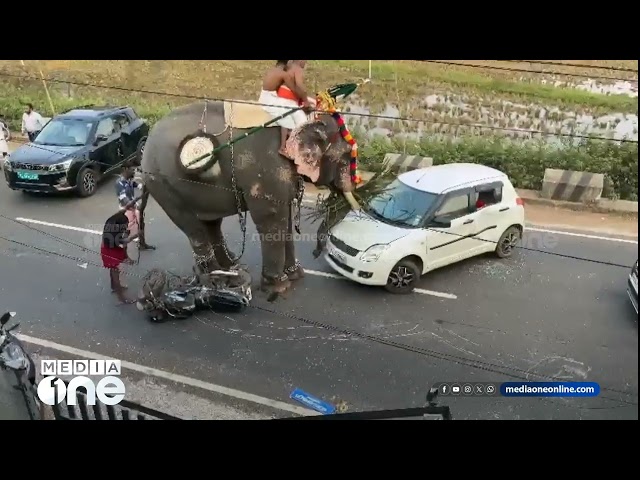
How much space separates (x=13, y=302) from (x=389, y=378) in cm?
327

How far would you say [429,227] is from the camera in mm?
4820

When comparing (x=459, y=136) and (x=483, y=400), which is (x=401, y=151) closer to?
(x=459, y=136)

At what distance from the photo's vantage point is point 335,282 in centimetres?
514

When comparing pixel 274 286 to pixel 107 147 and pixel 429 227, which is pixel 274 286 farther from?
pixel 107 147

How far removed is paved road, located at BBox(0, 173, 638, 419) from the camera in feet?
12.7

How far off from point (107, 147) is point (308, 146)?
3060mm

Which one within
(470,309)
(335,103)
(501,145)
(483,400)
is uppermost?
(335,103)

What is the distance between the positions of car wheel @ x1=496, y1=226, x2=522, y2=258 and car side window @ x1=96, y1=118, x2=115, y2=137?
427cm

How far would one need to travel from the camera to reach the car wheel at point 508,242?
4859 millimetres

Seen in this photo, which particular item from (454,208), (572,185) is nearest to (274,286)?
(454,208)

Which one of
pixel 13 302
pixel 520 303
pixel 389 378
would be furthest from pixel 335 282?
pixel 13 302

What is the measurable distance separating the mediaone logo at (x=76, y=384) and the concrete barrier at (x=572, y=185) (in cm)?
384

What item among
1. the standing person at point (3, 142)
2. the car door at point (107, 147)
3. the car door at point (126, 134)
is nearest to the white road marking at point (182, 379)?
the car door at point (107, 147)
